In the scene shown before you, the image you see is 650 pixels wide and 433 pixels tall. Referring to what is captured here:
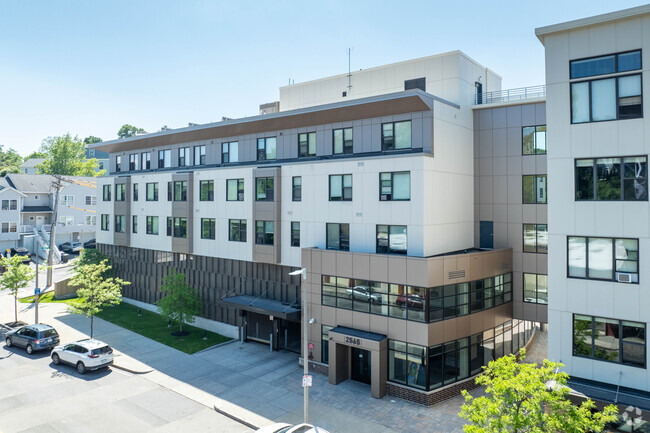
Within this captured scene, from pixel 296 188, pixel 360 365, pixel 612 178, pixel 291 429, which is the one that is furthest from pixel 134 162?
pixel 612 178

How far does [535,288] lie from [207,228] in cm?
2419

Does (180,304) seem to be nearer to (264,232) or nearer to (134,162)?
(264,232)

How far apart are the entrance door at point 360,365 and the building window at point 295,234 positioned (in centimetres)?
801

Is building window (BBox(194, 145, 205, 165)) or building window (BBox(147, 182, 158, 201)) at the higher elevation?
building window (BBox(194, 145, 205, 165))

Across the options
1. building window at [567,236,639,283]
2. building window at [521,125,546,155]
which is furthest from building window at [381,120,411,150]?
building window at [567,236,639,283]

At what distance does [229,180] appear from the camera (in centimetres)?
3331

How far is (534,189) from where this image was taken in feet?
87.8

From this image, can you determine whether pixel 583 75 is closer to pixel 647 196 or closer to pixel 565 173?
pixel 565 173

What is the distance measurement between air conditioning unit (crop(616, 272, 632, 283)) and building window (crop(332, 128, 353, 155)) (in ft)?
52.2

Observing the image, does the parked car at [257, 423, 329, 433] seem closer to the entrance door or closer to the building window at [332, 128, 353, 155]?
the entrance door

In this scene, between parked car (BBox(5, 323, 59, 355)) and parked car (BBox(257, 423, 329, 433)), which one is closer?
parked car (BBox(257, 423, 329, 433))

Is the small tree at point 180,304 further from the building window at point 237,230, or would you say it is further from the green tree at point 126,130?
the green tree at point 126,130

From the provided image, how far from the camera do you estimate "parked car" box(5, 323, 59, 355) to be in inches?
1145

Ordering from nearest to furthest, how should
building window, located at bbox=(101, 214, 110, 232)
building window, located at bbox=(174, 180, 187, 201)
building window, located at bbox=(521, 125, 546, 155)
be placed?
1. building window, located at bbox=(521, 125, 546, 155)
2. building window, located at bbox=(174, 180, 187, 201)
3. building window, located at bbox=(101, 214, 110, 232)
